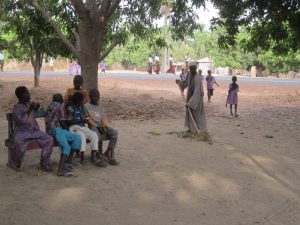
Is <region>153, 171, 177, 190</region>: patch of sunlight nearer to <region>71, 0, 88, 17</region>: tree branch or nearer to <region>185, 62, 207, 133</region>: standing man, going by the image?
<region>185, 62, 207, 133</region>: standing man

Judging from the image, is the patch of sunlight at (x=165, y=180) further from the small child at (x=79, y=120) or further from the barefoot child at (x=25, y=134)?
the barefoot child at (x=25, y=134)

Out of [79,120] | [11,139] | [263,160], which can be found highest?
[79,120]

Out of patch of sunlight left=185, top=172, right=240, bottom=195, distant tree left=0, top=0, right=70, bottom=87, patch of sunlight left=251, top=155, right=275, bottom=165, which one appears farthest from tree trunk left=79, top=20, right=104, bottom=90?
patch of sunlight left=185, top=172, right=240, bottom=195

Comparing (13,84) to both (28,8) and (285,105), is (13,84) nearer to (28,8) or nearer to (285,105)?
(28,8)

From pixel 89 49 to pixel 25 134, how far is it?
13.7ft

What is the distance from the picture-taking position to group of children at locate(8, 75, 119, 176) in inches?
241

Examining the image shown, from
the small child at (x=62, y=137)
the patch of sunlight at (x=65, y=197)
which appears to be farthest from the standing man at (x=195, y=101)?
the patch of sunlight at (x=65, y=197)

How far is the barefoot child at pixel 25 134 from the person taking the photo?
6.08 meters

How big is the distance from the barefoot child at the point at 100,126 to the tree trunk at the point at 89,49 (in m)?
3.17

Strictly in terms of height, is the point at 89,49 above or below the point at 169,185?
above

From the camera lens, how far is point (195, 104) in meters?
9.12

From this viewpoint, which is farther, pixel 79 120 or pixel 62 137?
pixel 79 120

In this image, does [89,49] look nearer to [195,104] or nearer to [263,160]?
[195,104]

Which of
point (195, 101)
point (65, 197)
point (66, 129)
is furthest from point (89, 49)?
point (65, 197)
